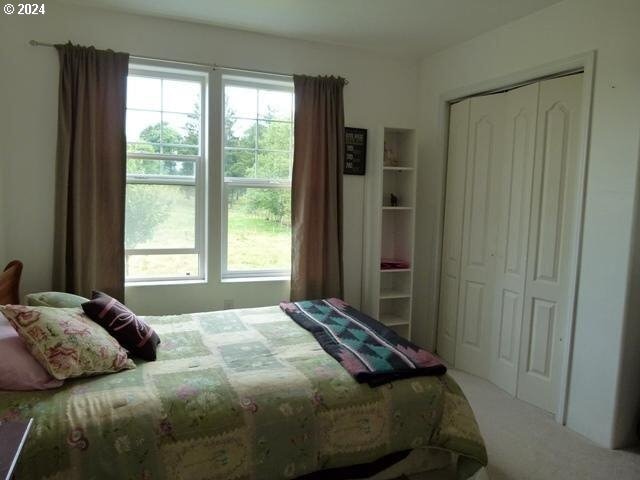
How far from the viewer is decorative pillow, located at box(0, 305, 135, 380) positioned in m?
1.74

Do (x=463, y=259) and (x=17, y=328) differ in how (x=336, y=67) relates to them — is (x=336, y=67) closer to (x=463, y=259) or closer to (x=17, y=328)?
(x=463, y=259)

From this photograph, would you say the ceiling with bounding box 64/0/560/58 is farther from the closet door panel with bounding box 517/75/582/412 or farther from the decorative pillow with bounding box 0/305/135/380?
the decorative pillow with bounding box 0/305/135/380

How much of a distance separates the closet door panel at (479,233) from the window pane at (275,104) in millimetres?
1449

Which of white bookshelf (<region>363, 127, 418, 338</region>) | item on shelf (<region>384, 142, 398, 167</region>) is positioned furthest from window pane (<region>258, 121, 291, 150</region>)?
item on shelf (<region>384, 142, 398, 167</region>)

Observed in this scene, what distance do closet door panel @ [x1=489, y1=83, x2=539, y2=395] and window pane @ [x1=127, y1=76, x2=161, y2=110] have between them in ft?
8.33

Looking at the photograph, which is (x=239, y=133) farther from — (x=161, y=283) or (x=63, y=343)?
(x=63, y=343)

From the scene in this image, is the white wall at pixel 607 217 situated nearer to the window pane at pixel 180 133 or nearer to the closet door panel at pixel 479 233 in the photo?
the closet door panel at pixel 479 233

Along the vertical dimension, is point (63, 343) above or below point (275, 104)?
below

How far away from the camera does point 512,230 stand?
3.10 meters

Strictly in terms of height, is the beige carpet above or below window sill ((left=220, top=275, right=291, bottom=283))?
below

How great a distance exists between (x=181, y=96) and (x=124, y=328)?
6.24ft

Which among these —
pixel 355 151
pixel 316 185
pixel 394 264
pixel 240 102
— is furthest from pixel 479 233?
pixel 240 102

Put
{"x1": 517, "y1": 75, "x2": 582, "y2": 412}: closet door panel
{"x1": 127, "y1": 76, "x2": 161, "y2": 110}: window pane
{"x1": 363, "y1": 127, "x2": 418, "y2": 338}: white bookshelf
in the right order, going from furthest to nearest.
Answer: {"x1": 363, "y1": 127, "x2": 418, "y2": 338}: white bookshelf, {"x1": 127, "y1": 76, "x2": 161, "y2": 110}: window pane, {"x1": 517, "y1": 75, "x2": 582, "y2": 412}: closet door panel

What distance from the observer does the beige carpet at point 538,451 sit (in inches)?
87.0
